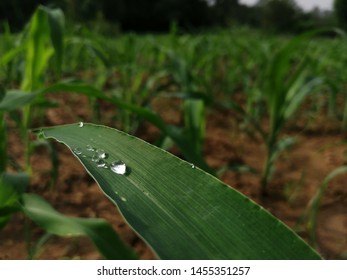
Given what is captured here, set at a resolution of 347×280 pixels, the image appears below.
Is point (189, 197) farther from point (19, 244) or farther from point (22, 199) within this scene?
point (19, 244)

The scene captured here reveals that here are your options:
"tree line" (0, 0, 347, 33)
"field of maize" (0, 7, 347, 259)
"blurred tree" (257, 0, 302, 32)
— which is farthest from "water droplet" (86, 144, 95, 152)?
"blurred tree" (257, 0, 302, 32)

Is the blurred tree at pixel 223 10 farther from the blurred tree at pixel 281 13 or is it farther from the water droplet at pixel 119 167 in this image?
the water droplet at pixel 119 167

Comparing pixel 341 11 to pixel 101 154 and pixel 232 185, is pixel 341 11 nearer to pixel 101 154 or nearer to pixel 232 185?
pixel 232 185

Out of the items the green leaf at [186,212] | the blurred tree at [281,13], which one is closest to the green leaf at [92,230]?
the green leaf at [186,212]

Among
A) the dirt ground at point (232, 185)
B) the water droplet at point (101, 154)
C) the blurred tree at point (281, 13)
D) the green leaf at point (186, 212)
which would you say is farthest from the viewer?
the blurred tree at point (281, 13)

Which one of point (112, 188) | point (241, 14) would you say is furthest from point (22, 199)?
point (241, 14)
